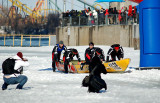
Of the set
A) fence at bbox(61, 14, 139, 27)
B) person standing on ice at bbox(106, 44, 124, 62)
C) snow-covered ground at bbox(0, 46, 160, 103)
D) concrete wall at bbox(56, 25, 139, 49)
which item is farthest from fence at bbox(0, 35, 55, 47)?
snow-covered ground at bbox(0, 46, 160, 103)

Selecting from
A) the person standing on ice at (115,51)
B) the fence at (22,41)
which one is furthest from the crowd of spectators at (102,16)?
the person standing on ice at (115,51)

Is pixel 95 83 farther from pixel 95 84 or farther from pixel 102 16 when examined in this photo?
pixel 102 16

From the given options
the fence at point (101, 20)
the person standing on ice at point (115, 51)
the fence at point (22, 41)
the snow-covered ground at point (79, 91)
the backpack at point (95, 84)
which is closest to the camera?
the snow-covered ground at point (79, 91)

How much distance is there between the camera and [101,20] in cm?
4319

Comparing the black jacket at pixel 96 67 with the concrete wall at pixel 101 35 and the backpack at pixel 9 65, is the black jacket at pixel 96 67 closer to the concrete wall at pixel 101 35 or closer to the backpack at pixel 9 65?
the backpack at pixel 9 65

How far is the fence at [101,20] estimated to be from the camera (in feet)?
127

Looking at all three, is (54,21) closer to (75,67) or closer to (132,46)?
(132,46)

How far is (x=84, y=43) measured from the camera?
165 ft

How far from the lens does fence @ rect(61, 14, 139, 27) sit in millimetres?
38562

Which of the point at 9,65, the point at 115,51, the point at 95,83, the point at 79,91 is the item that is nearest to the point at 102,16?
the point at 115,51

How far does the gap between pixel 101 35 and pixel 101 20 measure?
3.26 m

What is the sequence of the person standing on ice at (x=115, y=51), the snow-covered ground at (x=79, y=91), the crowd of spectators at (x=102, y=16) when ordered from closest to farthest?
the snow-covered ground at (x=79, y=91)
the person standing on ice at (x=115, y=51)
the crowd of spectators at (x=102, y=16)

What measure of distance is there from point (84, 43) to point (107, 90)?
37.2m

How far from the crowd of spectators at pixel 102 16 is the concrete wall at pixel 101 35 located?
75 centimetres
